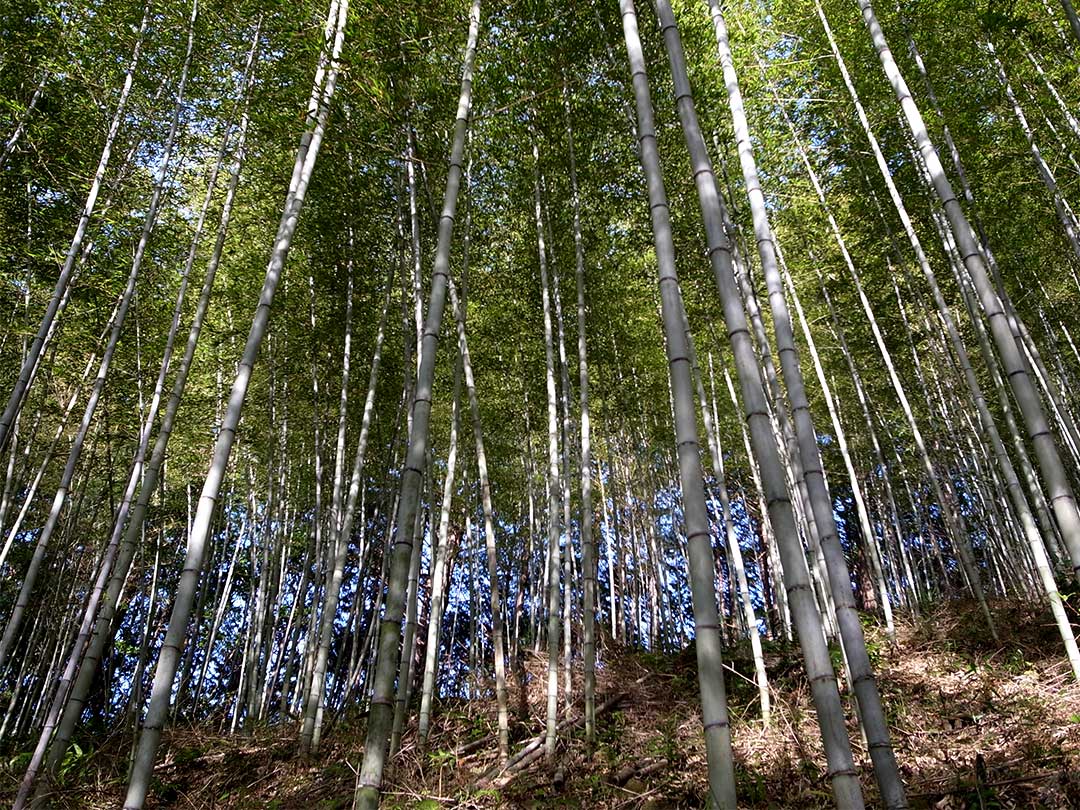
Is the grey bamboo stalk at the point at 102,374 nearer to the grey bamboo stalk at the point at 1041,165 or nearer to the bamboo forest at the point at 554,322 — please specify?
the bamboo forest at the point at 554,322

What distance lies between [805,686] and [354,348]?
5635 millimetres

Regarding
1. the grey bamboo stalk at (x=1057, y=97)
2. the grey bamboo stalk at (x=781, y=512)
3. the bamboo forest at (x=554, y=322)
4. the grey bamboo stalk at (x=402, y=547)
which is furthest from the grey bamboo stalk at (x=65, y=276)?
the grey bamboo stalk at (x=1057, y=97)

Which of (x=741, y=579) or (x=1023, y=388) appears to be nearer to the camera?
Answer: (x=1023, y=388)

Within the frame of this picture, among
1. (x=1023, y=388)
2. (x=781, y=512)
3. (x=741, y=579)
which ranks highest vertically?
(x=741, y=579)

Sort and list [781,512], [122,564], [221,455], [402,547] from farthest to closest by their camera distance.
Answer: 1. [122,564]
2. [221,455]
3. [402,547]
4. [781,512]

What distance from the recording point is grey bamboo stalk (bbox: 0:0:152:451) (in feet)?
12.5

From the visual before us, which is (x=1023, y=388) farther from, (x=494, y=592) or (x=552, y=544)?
(x=494, y=592)

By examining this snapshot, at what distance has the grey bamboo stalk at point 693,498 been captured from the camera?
4.73 ft

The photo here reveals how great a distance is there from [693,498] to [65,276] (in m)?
4.40

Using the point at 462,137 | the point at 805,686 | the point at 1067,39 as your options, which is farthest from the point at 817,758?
the point at 1067,39

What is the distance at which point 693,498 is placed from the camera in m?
1.71

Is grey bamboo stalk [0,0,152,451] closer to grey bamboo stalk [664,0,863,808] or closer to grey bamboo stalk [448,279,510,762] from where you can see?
grey bamboo stalk [448,279,510,762]

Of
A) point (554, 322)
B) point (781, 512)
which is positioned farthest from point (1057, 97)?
point (781, 512)

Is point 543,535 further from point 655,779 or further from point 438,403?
point 655,779
